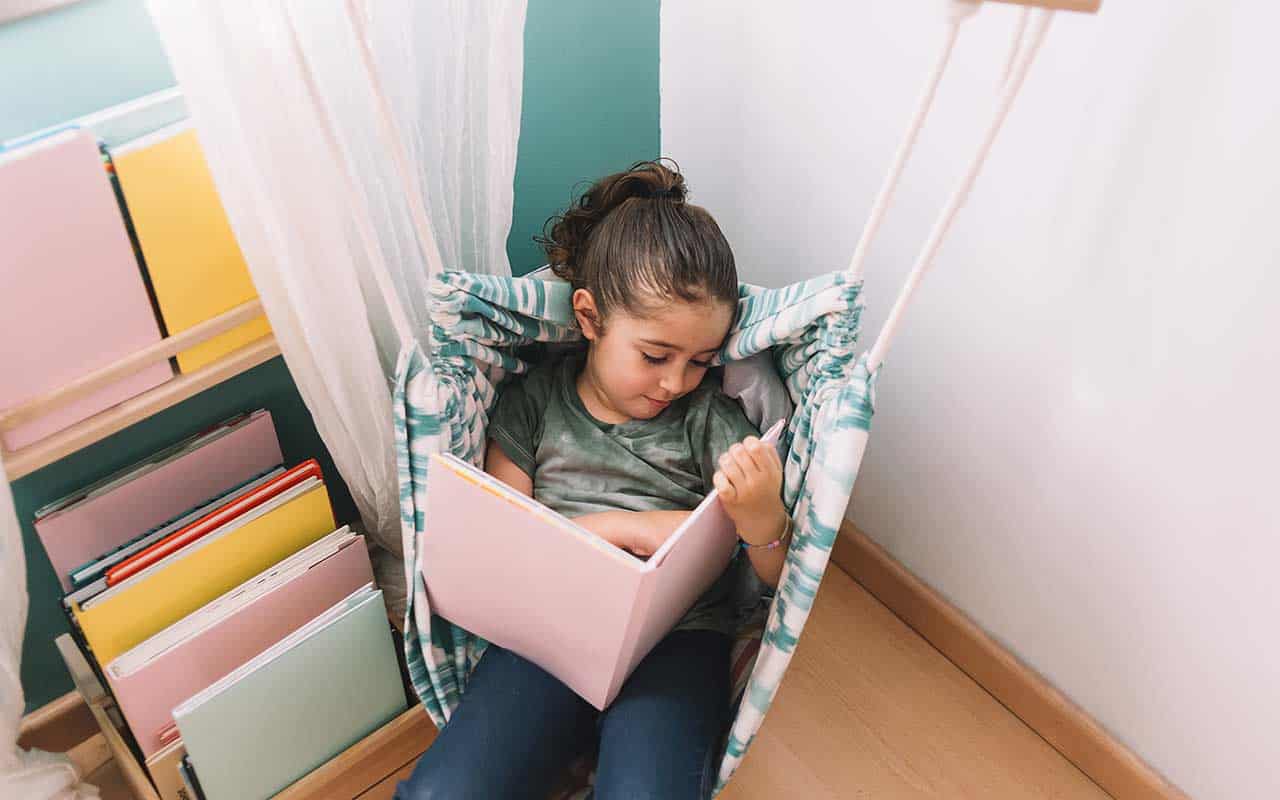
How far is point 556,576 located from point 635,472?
0.24 m

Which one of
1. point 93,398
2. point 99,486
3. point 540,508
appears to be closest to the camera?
point 540,508

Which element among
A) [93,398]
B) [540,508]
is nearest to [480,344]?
[540,508]

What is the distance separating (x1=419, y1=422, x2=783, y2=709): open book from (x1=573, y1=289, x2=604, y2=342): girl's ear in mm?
231

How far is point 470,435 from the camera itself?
107 centimetres

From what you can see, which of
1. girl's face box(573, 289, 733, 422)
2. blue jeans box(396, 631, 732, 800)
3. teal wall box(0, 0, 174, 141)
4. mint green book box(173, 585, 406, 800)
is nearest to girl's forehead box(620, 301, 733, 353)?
girl's face box(573, 289, 733, 422)

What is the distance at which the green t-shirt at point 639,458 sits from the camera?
1.12 metres

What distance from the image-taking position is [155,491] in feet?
3.63

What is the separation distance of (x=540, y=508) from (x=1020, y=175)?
2.02 ft

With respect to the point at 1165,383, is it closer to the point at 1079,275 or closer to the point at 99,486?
the point at 1079,275

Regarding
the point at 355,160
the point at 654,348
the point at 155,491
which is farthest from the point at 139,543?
the point at 654,348

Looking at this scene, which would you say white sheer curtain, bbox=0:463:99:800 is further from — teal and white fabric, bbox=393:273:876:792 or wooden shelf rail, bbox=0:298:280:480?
teal and white fabric, bbox=393:273:876:792

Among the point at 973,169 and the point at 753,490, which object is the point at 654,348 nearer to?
the point at 753,490

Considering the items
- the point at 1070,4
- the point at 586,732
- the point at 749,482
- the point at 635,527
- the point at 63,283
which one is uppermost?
the point at 1070,4

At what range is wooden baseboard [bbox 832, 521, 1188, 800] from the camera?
124 centimetres
